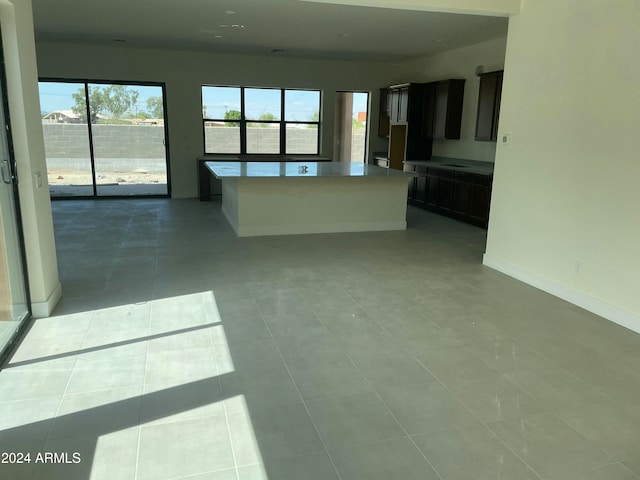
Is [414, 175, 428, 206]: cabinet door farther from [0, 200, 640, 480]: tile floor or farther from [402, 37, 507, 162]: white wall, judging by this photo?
[0, 200, 640, 480]: tile floor

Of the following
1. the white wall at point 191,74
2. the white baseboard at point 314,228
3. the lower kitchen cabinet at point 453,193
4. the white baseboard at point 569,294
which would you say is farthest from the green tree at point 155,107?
the white baseboard at point 569,294

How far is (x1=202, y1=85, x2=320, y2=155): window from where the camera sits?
909 centimetres

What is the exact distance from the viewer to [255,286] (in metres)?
4.09

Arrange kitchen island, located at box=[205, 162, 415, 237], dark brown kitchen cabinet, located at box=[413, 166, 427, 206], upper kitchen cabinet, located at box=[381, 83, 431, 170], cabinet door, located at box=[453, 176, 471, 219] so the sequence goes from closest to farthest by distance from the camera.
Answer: kitchen island, located at box=[205, 162, 415, 237], cabinet door, located at box=[453, 176, 471, 219], dark brown kitchen cabinet, located at box=[413, 166, 427, 206], upper kitchen cabinet, located at box=[381, 83, 431, 170]

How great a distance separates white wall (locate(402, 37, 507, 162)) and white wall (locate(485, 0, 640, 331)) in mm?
2893

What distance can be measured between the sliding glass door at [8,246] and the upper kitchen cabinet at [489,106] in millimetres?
5810

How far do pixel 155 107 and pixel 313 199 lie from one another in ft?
14.5

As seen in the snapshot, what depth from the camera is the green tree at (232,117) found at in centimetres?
916

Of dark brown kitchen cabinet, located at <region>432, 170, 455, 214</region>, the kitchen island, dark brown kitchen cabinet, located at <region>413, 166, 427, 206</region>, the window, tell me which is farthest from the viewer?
the window

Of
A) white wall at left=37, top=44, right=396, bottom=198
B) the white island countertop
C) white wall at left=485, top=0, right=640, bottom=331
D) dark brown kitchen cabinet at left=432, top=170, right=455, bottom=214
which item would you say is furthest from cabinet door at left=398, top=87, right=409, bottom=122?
white wall at left=485, top=0, right=640, bottom=331

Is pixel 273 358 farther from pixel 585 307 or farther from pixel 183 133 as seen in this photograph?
pixel 183 133

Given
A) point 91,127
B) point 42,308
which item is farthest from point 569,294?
point 91,127

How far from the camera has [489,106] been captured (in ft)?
22.5

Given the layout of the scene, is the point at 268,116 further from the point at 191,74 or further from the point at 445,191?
the point at 445,191
